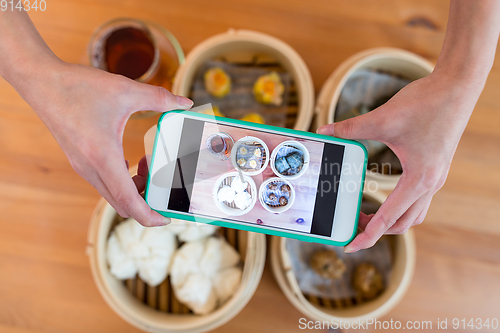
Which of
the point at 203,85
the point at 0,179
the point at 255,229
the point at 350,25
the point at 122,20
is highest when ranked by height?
the point at 350,25

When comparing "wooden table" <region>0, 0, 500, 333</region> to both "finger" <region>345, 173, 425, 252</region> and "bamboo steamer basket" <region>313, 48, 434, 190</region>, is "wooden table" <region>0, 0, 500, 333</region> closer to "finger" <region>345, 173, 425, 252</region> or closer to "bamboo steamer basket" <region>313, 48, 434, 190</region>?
"bamboo steamer basket" <region>313, 48, 434, 190</region>

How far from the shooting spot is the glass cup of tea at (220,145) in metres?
0.56

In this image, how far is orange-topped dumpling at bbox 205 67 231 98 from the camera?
80 cm

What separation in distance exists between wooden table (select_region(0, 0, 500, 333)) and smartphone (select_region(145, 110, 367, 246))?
329 mm

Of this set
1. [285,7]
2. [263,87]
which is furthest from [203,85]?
[285,7]

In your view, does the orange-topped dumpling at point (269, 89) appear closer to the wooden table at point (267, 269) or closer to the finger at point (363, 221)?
the wooden table at point (267, 269)

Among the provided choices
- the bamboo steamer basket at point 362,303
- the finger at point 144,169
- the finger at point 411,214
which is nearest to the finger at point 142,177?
the finger at point 144,169

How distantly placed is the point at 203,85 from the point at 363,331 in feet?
2.72

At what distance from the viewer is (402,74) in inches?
32.5

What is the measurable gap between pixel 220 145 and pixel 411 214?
36 centimetres

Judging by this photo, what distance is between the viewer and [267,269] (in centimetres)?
84

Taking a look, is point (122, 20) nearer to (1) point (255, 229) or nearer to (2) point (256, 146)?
(2) point (256, 146)
